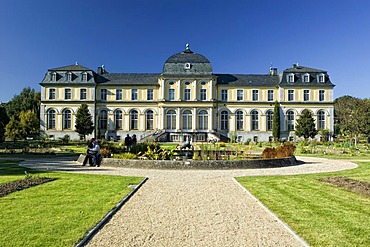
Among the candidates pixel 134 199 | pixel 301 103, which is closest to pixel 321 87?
pixel 301 103

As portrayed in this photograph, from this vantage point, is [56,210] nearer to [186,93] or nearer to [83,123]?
[83,123]

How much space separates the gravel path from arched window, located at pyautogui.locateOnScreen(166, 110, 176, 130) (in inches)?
1293

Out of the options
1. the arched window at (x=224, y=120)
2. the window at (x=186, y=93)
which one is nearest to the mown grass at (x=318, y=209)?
the window at (x=186, y=93)

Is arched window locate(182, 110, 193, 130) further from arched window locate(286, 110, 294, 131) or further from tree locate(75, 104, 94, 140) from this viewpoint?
arched window locate(286, 110, 294, 131)

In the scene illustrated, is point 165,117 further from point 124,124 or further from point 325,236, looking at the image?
point 325,236

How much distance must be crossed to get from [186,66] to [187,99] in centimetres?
497

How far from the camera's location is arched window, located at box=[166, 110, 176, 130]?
4222 cm

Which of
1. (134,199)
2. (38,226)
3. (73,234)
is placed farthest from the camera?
(134,199)

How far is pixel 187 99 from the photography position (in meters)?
42.6

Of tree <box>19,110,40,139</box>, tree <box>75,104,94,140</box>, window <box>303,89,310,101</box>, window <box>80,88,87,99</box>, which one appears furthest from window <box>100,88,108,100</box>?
window <box>303,89,310,101</box>

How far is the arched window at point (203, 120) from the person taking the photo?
4238cm

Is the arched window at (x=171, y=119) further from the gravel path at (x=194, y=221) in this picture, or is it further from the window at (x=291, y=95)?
the gravel path at (x=194, y=221)

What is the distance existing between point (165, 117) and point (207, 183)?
106 ft

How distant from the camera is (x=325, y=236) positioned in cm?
489
